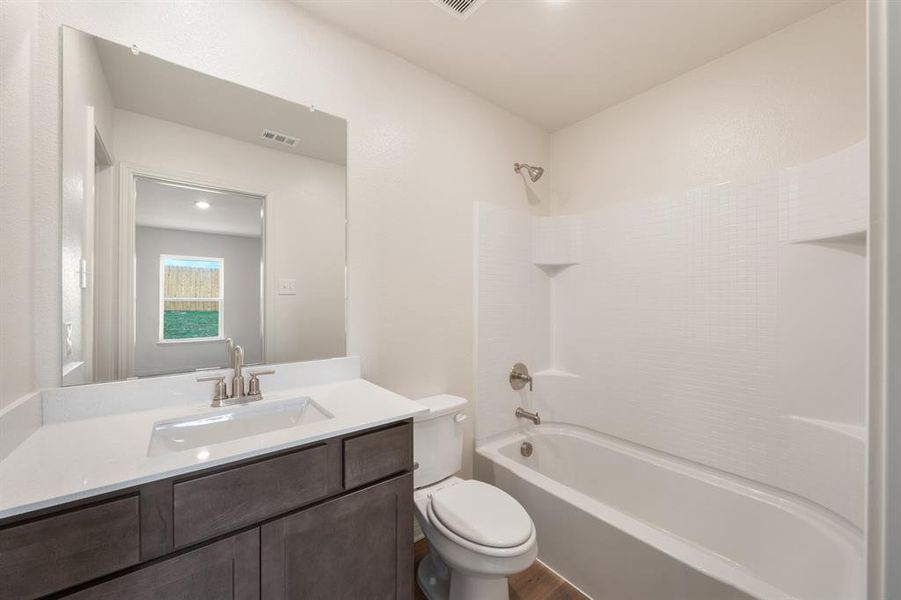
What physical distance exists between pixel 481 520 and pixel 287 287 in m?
1.23

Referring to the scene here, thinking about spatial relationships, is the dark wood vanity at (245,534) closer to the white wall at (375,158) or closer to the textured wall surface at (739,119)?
the white wall at (375,158)

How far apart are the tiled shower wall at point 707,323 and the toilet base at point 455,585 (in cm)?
71

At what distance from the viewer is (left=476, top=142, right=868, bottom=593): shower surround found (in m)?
1.48

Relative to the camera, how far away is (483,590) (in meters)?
1.37

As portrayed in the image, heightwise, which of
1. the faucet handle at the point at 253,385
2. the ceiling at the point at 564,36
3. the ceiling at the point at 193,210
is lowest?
the faucet handle at the point at 253,385

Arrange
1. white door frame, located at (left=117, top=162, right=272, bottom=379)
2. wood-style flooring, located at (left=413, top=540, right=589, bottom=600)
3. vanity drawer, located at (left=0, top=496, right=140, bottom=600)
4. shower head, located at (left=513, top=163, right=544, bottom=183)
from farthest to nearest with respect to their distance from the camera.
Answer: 1. shower head, located at (left=513, top=163, right=544, bottom=183)
2. wood-style flooring, located at (left=413, top=540, right=589, bottom=600)
3. white door frame, located at (left=117, top=162, right=272, bottom=379)
4. vanity drawer, located at (left=0, top=496, right=140, bottom=600)

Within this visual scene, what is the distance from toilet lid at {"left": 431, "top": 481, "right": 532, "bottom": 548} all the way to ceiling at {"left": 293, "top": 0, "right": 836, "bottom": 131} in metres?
2.11

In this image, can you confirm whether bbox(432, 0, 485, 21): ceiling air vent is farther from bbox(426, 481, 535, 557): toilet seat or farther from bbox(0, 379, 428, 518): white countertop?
bbox(426, 481, 535, 557): toilet seat

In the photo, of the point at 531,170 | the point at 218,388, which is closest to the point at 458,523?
the point at 218,388

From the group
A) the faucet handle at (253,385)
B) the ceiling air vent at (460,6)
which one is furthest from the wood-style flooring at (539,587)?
the ceiling air vent at (460,6)

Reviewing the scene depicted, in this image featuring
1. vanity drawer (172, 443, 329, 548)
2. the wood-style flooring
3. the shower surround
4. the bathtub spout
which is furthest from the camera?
the bathtub spout

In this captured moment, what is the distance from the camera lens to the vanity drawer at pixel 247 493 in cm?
82

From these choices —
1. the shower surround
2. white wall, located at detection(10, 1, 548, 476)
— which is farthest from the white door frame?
the shower surround

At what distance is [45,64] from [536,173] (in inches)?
89.7
